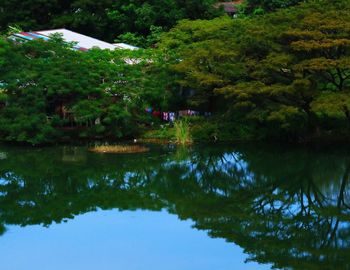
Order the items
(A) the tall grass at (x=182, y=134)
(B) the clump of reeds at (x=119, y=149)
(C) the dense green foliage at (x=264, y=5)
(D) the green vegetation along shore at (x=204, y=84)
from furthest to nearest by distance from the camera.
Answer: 1. (C) the dense green foliage at (x=264, y=5)
2. (A) the tall grass at (x=182, y=134)
3. (D) the green vegetation along shore at (x=204, y=84)
4. (B) the clump of reeds at (x=119, y=149)

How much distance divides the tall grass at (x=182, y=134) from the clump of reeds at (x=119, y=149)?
158 centimetres

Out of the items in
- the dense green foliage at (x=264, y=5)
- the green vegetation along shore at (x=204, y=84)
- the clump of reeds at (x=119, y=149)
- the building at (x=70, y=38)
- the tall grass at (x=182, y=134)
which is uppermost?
the dense green foliage at (x=264, y=5)

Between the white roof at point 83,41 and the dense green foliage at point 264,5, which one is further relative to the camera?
the dense green foliage at point 264,5

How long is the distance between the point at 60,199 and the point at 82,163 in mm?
3347

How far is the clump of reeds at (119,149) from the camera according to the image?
16.4 m

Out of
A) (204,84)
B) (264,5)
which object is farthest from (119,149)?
(264,5)

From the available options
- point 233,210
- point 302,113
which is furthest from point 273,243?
point 302,113

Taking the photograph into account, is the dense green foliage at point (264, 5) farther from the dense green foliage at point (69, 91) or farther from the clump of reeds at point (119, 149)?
the clump of reeds at point (119, 149)

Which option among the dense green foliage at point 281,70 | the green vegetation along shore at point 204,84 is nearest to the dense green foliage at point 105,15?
the green vegetation along shore at point 204,84

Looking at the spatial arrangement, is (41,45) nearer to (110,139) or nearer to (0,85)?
(0,85)

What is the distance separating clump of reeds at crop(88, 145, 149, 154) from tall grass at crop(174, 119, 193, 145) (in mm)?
1583

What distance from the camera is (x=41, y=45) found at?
62.2ft

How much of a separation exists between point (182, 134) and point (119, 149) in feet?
8.49

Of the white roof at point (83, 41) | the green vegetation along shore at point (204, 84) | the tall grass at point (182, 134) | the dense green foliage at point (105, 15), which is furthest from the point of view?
the dense green foliage at point (105, 15)
